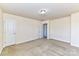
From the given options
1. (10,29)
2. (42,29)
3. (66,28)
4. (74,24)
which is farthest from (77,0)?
(42,29)

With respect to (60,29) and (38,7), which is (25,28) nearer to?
(38,7)

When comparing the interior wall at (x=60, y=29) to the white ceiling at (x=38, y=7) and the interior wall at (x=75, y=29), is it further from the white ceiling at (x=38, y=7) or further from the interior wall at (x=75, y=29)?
the white ceiling at (x=38, y=7)

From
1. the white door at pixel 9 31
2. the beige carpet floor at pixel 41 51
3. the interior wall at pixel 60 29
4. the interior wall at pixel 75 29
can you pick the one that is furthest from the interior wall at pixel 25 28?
the interior wall at pixel 75 29

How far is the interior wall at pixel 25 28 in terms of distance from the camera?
489 centimetres

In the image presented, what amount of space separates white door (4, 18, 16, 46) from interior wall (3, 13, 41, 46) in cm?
29

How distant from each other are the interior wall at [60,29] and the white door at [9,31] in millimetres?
4019

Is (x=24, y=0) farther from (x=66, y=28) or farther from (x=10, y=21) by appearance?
(x=66, y=28)

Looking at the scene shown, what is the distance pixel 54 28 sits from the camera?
6.78 metres

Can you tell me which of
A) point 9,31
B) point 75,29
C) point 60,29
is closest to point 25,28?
point 9,31

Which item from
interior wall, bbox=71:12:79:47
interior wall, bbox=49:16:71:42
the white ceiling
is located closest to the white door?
the white ceiling

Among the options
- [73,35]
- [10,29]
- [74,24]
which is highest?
[74,24]

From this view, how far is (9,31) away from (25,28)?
1527 millimetres

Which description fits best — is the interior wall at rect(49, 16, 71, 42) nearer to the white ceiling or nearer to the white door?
the white ceiling

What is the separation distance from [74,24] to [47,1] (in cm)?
276
